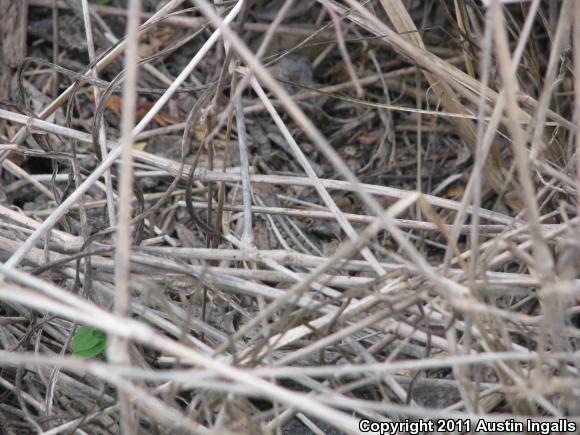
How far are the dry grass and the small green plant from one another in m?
0.04

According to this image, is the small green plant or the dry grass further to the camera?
the small green plant

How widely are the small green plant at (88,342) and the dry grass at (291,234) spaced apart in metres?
0.04

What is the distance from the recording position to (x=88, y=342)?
150 cm

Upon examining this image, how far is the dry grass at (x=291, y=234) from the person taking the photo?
1.07 m

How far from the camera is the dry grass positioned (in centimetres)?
107

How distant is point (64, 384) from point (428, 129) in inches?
51.2

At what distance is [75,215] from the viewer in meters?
1.93

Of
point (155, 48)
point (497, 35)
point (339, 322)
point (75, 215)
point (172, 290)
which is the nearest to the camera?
point (497, 35)

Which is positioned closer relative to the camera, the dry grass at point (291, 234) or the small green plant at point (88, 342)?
the dry grass at point (291, 234)

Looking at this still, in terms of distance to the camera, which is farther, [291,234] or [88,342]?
[291,234]

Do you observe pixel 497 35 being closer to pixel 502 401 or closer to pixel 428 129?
pixel 502 401

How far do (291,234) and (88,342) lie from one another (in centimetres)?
65

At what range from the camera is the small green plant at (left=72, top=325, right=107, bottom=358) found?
150 cm

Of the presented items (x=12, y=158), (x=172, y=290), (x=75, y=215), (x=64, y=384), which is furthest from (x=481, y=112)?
(x=12, y=158)
